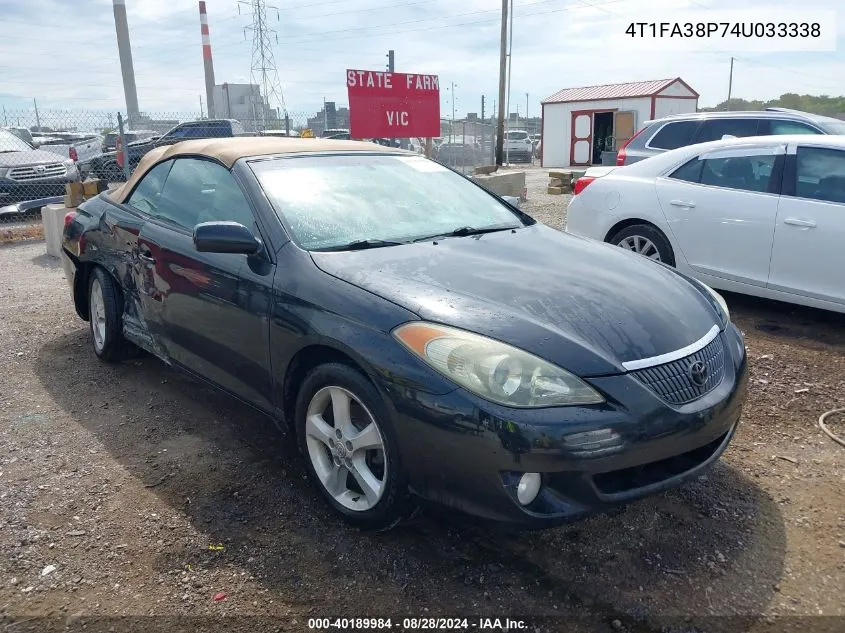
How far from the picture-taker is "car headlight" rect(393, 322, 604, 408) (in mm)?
2283

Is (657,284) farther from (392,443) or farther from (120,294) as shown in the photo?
(120,294)

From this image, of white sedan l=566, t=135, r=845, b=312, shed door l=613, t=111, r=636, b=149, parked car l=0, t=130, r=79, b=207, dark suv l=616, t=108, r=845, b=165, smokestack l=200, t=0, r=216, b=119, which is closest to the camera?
white sedan l=566, t=135, r=845, b=312

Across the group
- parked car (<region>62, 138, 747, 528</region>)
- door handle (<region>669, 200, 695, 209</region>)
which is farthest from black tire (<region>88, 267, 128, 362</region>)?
door handle (<region>669, 200, 695, 209</region>)

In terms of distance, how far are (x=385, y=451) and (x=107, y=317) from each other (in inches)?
107

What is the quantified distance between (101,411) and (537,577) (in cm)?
277

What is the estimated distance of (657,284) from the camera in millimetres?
3008

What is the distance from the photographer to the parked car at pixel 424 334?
2297 millimetres

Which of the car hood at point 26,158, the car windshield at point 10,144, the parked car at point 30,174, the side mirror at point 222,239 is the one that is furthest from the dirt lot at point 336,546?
the car windshield at point 10,144

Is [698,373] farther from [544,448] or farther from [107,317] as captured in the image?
[107,317]

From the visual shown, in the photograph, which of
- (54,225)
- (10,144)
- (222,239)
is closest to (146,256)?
(222,239)

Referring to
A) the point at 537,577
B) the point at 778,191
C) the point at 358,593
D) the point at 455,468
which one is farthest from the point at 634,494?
the point at 778,191

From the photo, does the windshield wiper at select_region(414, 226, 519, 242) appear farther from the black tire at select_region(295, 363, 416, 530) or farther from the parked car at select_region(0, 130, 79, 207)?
the parked car at select_region(0, 130, 79, 207)

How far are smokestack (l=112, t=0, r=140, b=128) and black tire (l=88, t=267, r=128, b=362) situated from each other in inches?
2553

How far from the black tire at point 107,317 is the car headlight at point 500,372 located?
2762mm
